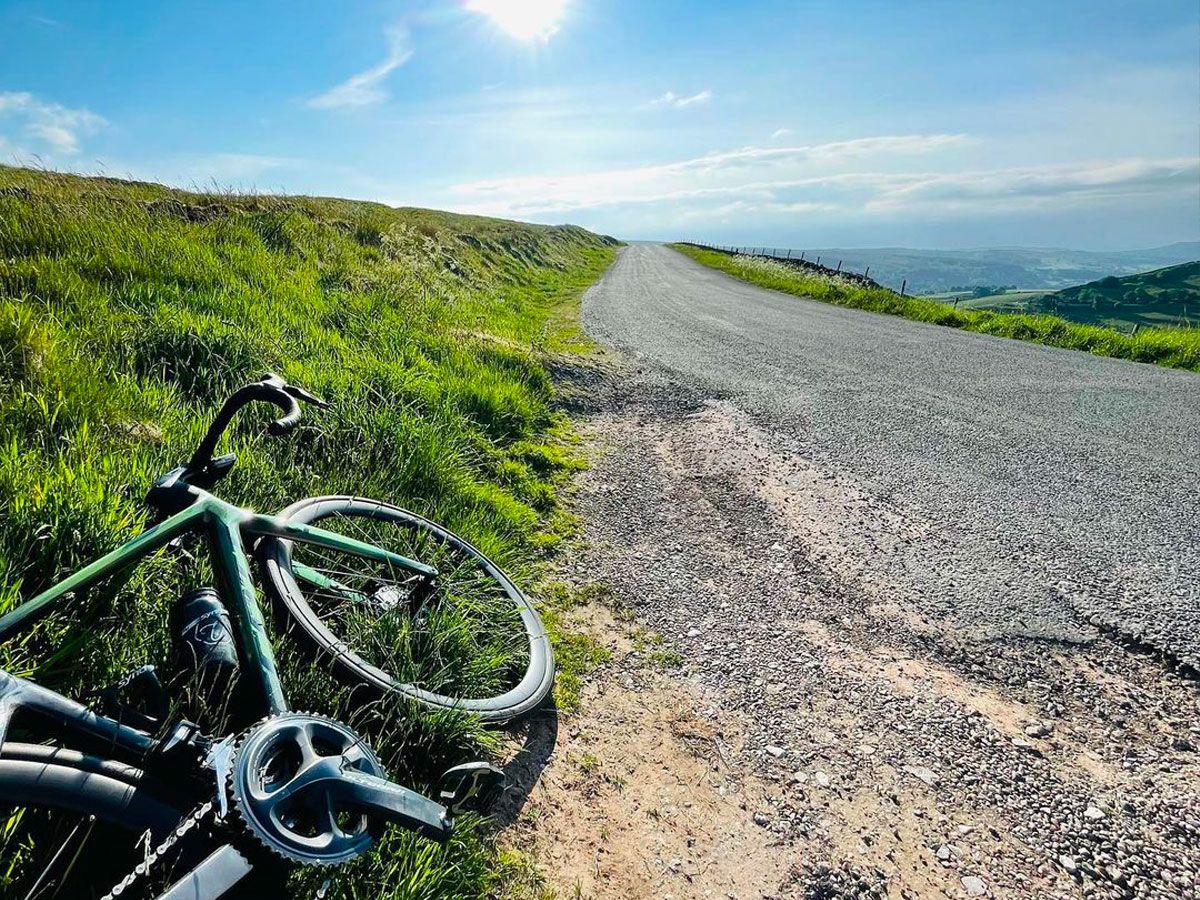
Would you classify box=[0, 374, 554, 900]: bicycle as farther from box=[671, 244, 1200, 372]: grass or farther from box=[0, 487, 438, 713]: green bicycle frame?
box=[671, 244, 1200, 372]: grass

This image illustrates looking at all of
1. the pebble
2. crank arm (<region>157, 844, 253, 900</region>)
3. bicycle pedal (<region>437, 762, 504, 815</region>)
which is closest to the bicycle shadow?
bicycle pedal (<region>437, 762, 504, 815</region>)

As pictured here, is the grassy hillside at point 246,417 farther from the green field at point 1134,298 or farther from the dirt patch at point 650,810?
the green field at point 1134,298

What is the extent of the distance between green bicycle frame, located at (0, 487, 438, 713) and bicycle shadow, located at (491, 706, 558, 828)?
114 centimetres

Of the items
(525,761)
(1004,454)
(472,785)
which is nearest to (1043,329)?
(1004,454)

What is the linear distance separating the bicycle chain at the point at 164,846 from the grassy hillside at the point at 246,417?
0.61 meters

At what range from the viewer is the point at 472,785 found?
2.57 meters

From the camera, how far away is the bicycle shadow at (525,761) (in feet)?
8.89

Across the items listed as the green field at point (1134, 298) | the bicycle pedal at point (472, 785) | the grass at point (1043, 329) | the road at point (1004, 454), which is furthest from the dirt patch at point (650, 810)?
the green field at point (1134, 298)

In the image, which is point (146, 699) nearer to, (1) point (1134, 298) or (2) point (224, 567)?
(2) point (224, 567)

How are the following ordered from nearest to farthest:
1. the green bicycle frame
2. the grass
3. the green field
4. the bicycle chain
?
the bicycle chain < the green bicycle frame < the grass < the green field

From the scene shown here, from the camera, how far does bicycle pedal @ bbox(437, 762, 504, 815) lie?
2.58 m

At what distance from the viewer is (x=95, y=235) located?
279 inches

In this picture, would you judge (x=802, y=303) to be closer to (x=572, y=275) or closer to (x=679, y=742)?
(x=572, y=275)

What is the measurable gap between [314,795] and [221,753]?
0.94ft
